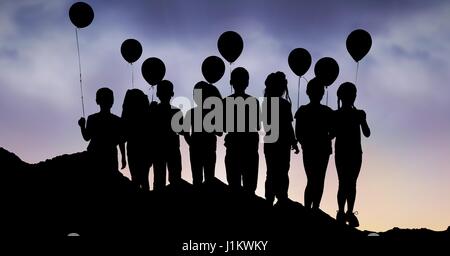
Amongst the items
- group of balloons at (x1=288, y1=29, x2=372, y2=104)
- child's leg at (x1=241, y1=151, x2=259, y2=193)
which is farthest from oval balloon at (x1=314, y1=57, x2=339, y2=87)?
child's leg at (x1=241, y1=151, x2=259, y2=193)

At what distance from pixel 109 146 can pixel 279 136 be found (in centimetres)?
285

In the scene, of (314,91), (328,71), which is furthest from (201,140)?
(328,71)

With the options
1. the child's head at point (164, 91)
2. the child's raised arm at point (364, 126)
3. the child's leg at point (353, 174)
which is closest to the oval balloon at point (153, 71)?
the child's head at point (164, 91)

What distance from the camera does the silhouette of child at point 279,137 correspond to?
9.45 m

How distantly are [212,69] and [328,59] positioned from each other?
204 centimetres

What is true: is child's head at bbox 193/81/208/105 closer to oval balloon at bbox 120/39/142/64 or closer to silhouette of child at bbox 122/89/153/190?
silhouette of child at bbox 122/89/153/190

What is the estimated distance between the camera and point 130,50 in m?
12.5

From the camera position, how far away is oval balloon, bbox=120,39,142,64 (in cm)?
1252

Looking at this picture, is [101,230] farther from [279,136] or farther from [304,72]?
[304,72]

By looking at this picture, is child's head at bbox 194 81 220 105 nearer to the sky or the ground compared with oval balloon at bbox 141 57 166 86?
nearer to the ground

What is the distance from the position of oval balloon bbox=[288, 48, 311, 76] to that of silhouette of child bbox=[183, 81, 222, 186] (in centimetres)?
208

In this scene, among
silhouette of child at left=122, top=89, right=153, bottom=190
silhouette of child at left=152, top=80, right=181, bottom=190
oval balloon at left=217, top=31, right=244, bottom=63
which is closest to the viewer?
silhouette of child at left=152, top=80, right=181, bottom=190

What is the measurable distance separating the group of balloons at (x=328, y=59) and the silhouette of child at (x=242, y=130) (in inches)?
77.0

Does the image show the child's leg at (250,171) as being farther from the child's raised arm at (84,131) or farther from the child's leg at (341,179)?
the child's raised arm at (84,131)
